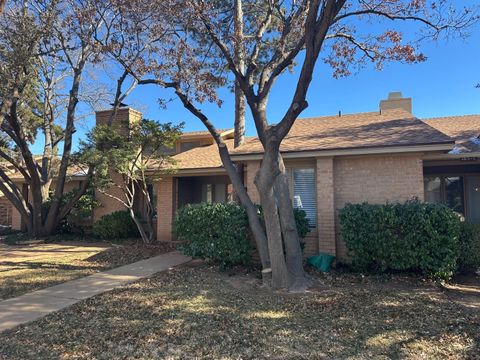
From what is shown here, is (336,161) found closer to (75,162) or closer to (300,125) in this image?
(300,125)

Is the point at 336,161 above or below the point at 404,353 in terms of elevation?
above

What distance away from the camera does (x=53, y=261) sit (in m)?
10.7

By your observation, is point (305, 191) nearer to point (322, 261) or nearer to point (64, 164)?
point (322, 261)

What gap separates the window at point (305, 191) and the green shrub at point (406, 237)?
5.96 feet

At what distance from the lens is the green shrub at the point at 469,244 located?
784 cm

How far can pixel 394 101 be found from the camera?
1609cm

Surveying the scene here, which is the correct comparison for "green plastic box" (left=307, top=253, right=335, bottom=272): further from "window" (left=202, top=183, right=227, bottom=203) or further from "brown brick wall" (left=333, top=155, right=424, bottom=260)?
"window" (left=202, top=183, right=227, bottom=203)

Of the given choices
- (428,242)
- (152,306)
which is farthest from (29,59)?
(428,242)

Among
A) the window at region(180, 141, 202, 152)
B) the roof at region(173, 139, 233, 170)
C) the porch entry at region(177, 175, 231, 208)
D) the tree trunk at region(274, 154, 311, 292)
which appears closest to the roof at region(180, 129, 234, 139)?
the window at region(180, 141, 202, 152)

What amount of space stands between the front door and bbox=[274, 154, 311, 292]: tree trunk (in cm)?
783

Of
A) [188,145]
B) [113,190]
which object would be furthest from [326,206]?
[188,145]

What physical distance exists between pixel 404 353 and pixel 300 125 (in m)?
9.71

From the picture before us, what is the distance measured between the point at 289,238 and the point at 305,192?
276 centimetres

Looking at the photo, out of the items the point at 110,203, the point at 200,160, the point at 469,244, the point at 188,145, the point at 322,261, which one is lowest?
the point at 322,261
